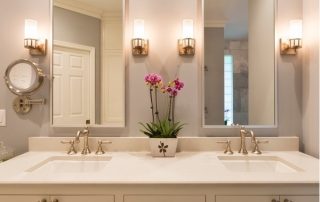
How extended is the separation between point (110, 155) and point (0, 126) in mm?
850

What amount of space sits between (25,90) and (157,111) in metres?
0.94

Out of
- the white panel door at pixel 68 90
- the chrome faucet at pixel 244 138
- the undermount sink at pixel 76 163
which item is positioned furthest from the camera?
the white panel door at pixel 68 90

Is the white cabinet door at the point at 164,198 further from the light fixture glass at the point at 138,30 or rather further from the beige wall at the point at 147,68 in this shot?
the light fixture glass at the point at 138,30

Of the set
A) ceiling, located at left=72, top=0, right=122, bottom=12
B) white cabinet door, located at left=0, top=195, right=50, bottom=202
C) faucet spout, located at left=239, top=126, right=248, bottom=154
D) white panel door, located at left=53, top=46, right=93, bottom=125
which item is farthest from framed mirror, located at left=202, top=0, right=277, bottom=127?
white cabinet door, located at left=0, top=195, right=50, bottom=202

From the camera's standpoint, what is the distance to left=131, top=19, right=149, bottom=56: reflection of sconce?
6.20 feet

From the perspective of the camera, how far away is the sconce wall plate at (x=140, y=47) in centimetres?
189

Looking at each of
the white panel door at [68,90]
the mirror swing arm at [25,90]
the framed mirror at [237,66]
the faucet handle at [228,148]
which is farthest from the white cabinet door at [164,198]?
the mirror swing arm at [25,90]

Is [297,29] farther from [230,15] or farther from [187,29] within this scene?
[187,29]

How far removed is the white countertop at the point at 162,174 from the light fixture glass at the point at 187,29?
0.83 m

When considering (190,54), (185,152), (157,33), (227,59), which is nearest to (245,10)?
(227,59)

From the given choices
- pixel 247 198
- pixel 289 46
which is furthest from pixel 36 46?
pixel 289 46

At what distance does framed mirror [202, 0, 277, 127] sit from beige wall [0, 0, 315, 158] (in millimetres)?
65

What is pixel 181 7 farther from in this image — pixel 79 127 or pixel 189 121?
pixel 79 127

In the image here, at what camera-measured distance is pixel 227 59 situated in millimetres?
1935
